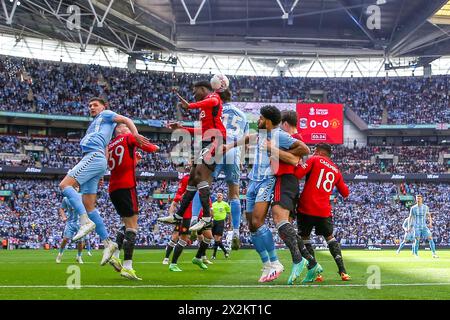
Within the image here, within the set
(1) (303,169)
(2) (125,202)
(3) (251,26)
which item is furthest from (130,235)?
(3) (251,26)

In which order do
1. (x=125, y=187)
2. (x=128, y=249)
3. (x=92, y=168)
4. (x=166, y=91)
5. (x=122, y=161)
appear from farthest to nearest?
(x=166, y=91), (x=122, y=161), (x=125, y=187), (x=92, y=168), (x=128, y=249)

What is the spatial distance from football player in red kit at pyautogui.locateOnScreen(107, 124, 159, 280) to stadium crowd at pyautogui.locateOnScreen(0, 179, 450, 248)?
3151 centimetres

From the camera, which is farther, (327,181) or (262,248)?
(327,181)

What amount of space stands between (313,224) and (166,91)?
2108 inches

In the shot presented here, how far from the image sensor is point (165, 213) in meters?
49.9

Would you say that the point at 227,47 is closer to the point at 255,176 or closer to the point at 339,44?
the point at 339,44

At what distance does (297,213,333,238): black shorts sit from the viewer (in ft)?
35.3

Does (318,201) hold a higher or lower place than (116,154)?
lower

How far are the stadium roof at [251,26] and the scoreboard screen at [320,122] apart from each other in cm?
780

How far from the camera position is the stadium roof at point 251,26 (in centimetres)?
4978

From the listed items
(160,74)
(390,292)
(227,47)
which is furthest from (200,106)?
(160,74)

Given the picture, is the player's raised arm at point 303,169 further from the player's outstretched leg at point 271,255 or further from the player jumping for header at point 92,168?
the player jumping for header at point 92,168

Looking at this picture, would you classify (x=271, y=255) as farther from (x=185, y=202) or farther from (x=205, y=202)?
(x=185, y=202)


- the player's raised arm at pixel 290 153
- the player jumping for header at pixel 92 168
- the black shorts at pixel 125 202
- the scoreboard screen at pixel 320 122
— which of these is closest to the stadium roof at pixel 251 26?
the scoreboard screen at pixel 320 122
